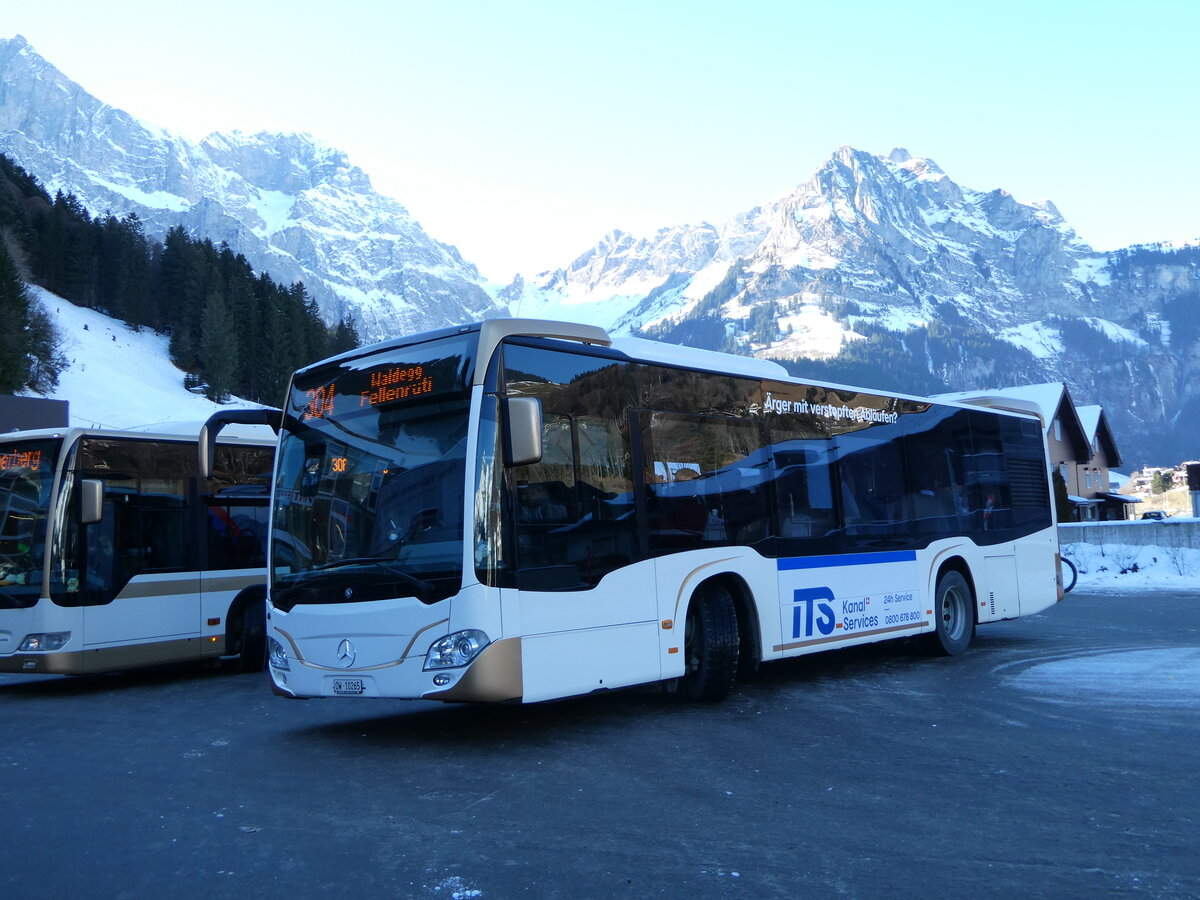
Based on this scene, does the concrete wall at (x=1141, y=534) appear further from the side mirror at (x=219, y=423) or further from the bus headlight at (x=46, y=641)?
the bus headlight at (x=46, y=641)

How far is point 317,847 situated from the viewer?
213 inches

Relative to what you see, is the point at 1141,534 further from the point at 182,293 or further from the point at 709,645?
the point at 182,293

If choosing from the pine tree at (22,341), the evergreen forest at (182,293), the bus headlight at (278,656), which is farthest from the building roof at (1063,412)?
the bus headlight at (278,656)

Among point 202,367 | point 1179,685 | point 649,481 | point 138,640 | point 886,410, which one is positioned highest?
point 202,367

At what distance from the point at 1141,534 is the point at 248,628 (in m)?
23.5

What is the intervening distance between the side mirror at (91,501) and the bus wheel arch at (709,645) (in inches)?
238

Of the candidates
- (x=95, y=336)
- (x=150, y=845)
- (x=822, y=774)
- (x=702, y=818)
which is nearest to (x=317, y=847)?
(x=150, y=845)

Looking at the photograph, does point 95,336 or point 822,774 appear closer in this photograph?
point 822,774

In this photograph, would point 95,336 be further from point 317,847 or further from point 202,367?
point 317,847

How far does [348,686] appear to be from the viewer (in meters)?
8.06

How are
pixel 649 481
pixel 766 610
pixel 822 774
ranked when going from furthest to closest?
pixel 766 610, pixel 649 481, pixel 822 774

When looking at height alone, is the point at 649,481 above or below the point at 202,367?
below

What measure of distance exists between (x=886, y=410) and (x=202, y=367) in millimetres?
72763

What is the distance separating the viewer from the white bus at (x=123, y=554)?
38.1ft
